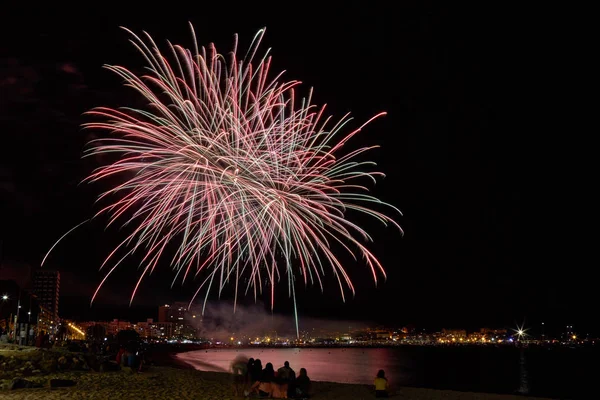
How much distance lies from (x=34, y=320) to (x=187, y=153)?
5987 centimetres

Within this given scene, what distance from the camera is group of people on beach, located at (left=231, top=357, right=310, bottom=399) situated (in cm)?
1462

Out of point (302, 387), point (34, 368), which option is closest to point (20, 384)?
point (34, 368)

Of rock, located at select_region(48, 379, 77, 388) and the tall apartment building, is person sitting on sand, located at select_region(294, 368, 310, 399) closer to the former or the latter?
rock, located at select_region(48, 379, 77, 388)

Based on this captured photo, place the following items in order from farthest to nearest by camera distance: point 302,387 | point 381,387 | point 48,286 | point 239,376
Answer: point 48,286 < point 381,387 < point 302,387 < point 239,376

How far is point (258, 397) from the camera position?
14.3 meters

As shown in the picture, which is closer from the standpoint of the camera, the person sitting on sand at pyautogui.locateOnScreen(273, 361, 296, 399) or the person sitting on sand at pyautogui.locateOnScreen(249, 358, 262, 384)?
the person sitting on sand at pyautogui.locateOnScreen(273, 361, 296, 399)

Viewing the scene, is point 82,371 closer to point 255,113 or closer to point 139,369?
point 139,369

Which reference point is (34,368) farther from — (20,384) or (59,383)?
(20,384)

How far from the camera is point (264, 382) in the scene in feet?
48.2

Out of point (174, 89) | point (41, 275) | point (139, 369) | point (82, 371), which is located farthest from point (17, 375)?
point (41, 275)

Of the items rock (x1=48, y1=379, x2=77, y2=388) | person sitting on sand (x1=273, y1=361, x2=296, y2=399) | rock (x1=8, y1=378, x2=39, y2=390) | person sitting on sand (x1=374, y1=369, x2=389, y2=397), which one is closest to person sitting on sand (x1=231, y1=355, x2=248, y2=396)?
person sitting on sand (x1=273, y1=361, x2=296, y2=399)

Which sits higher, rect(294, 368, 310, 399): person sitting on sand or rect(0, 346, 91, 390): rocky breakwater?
rect(0, 346, 91, 390): rocky breakwater

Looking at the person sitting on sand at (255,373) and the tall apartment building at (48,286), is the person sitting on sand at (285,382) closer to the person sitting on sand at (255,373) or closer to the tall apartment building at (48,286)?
the person sitting on sand at (255,373)


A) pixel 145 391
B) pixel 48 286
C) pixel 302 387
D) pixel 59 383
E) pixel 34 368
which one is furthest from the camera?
pixel 48 286
